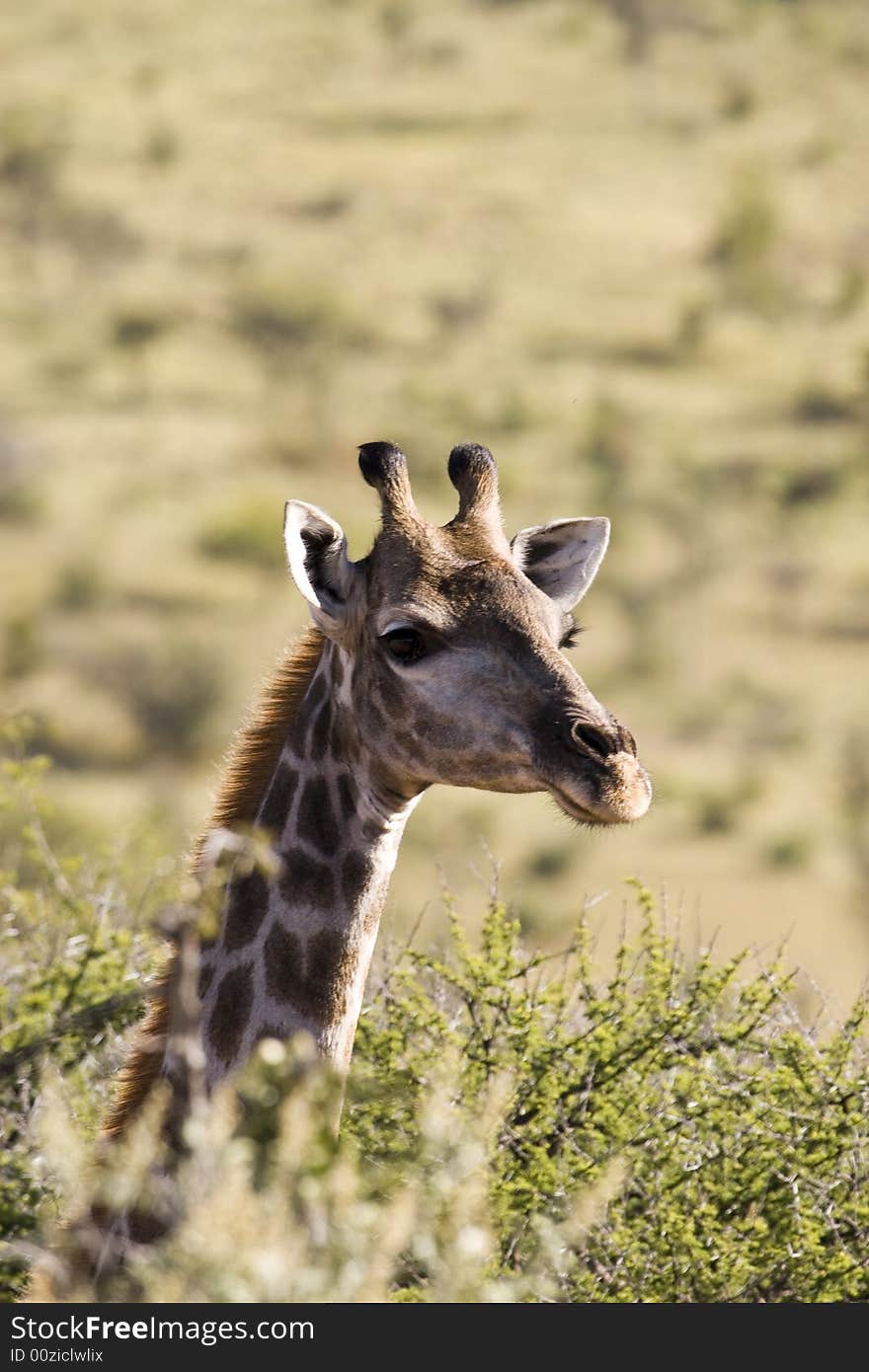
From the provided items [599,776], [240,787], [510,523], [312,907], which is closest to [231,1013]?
[312,907]

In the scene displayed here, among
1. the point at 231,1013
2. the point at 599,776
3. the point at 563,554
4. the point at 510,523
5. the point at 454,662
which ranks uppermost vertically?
the point at 510,523

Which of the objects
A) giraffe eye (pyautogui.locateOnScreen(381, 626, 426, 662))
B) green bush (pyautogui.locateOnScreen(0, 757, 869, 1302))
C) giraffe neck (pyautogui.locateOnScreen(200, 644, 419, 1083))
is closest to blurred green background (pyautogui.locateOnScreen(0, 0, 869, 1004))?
green bush (pyautogui.locateOnScreen(0, 757, 869, 1302))

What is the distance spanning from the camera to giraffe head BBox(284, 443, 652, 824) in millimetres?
5930

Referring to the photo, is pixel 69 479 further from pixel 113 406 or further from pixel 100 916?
pixel 100 916

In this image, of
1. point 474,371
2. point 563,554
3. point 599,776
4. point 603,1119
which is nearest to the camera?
point 599,776

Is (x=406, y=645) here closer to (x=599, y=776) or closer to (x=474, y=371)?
(x=599, y=776)

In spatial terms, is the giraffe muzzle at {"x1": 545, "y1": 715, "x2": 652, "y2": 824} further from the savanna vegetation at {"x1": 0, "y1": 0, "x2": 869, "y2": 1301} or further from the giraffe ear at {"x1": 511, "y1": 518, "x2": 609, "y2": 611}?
the giraffe ear at {"x1": 511, "y1": 518, "x2": 609, "y2": 611}

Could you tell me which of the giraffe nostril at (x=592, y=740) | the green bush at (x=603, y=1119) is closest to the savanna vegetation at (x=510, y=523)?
the green bush at (x=603, y=1119)

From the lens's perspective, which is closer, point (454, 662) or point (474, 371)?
point (454, 662)

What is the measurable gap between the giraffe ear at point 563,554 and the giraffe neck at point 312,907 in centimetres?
99

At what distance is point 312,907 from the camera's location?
20.7ft

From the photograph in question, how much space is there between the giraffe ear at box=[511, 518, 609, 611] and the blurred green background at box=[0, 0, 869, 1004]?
5.09m

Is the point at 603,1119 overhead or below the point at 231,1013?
overhead

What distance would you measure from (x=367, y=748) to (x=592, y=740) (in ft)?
2.70
